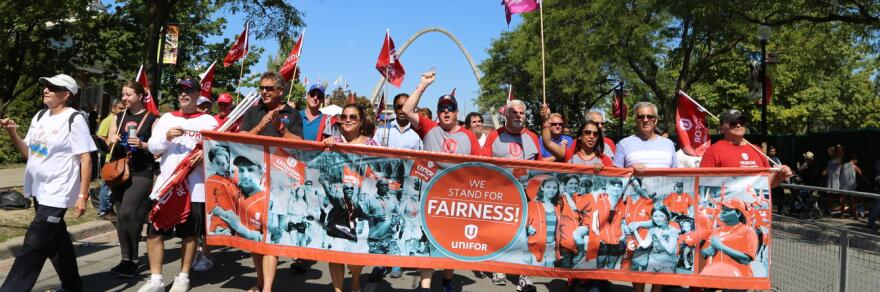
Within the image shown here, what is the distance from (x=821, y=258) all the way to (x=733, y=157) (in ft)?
3.92

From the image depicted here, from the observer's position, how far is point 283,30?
54.2 feet

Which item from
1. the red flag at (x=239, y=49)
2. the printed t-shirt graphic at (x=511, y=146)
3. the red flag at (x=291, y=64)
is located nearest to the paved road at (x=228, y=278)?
the printed t-shirt graphic at (x=511, y=146)

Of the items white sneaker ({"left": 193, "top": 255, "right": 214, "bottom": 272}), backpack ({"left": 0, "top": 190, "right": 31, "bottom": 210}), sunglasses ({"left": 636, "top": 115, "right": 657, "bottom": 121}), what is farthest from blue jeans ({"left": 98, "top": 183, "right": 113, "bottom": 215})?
sunglasses ({"left": 636, "top": 115, "right": 657, "bottom": 121})

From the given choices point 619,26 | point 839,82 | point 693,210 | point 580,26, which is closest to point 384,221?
point 693,210

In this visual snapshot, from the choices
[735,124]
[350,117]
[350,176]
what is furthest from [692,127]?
[350,176]

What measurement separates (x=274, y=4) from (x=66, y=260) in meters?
11.6

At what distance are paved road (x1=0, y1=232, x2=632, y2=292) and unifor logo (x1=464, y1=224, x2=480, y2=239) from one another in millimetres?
1630

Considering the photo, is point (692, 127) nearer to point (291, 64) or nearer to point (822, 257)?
point (822, 257)

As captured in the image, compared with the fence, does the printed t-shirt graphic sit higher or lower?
higher

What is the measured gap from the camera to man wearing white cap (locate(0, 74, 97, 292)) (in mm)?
4996

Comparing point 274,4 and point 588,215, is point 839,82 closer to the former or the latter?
point 274,4

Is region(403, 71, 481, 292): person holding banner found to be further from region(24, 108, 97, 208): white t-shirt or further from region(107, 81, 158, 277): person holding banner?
region(24, 108, 97, 208): white t-shirt

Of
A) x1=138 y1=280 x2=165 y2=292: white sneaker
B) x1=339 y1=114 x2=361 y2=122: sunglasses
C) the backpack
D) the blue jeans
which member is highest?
x1=339 y1=114 x2=361 y2=122: sunglasses

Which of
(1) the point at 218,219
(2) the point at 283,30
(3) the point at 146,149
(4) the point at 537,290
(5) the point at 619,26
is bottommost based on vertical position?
(4) the point at 537,290
